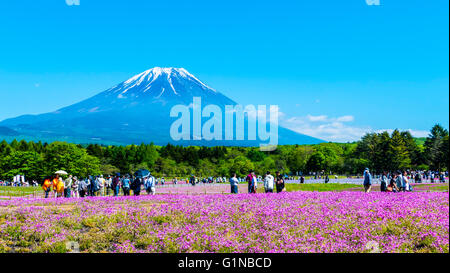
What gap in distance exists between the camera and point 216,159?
144 m

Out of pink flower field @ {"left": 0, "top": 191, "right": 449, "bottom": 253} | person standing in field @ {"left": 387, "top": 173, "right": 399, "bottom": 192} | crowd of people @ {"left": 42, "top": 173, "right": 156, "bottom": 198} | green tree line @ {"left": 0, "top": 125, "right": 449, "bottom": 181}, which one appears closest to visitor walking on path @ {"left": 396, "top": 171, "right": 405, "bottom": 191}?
person standing in field @ {"left": 387, "top": 173, "right": 399, "bottom": 192}

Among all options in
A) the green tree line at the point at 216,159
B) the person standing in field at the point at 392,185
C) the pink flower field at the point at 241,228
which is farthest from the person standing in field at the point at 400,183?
the green tree line at the point at 216,159

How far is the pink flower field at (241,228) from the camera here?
9.78m

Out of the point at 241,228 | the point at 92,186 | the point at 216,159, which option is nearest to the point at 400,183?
the point at 241,228

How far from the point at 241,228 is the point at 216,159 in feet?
434

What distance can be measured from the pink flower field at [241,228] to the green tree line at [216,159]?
286 feet

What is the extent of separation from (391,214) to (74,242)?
9744 millimetres

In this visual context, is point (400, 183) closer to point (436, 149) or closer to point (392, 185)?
point (392, 185)

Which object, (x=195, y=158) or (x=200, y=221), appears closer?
(x=200, y=221)

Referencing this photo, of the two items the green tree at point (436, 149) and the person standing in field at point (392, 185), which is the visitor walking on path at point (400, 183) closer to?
the person standing in field at point (392, 185)
